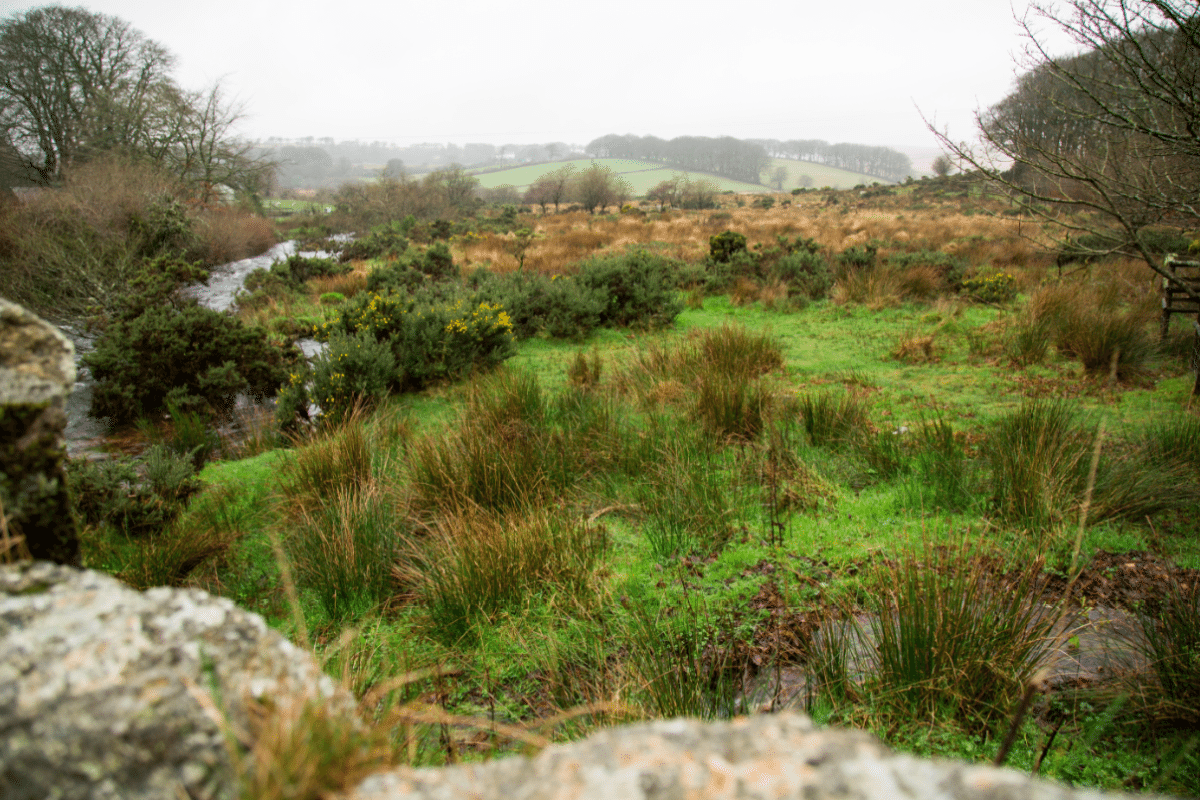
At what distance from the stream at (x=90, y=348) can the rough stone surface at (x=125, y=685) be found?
0.75 m

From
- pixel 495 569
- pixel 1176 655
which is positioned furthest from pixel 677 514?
pixel 1176 655

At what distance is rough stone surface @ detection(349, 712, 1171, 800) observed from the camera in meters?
0.58

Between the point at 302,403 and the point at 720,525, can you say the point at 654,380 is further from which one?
the point at 302,403

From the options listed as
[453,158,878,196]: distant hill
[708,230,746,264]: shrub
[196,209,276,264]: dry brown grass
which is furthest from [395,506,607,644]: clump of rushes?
[453,158,878,196]: distant hill

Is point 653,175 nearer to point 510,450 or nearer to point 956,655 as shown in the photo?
point 510,450

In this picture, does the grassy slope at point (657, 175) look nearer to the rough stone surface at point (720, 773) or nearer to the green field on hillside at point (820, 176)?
the green field on hillside at point (820, 176)

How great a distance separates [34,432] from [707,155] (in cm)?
11659

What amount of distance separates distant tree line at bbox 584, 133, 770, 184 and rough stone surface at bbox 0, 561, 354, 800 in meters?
105

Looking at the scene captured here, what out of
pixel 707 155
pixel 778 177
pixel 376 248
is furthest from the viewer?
pixel 707 155

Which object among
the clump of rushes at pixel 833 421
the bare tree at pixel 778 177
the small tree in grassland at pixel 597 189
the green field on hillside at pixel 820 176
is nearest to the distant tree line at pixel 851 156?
the green field on hillside at pixel 820 176

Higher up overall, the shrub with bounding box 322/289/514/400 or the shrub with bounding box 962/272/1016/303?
the shrub with bounding box 962/272/1016/303

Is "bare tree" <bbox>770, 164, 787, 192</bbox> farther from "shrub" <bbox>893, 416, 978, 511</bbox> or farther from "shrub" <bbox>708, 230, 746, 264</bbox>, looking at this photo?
"shrub" <bbox>893, 416, 978, 511</bbox>

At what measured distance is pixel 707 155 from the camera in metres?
106

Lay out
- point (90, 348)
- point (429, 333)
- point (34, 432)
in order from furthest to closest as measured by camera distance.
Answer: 1. point (90, 348)
2. point (429, 333)
3. point (34, 432)
